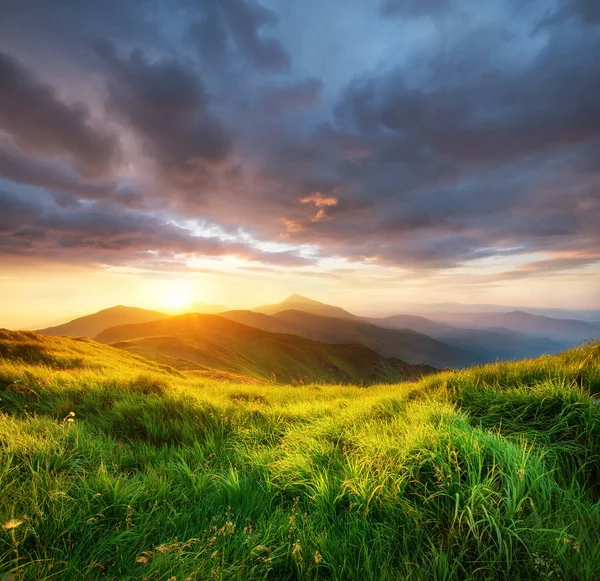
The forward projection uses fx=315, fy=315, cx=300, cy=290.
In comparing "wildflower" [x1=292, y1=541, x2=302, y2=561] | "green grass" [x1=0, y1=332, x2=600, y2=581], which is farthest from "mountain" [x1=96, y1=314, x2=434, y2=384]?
"wildflower" [x1=292, y1=541, x2=302, y2=561]

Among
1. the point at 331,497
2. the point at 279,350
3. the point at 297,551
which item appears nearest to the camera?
the point at 297,551

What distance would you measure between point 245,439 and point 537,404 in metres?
4.81

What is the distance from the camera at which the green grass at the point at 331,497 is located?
102 inches

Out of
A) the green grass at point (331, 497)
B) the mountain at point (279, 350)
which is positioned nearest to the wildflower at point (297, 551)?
the green grass at point (331, 497)

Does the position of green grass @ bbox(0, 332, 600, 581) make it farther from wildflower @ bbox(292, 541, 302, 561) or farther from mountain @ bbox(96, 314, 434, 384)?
mountain @ bbox(96, 314, 434, 384)

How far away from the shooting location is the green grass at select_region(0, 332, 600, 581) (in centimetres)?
259

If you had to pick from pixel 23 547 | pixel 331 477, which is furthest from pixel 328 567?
pixel 23 547

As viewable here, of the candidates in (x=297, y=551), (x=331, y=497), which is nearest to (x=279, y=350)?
(x=331, y=497)

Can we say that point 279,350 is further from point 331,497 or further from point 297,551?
point 297,551

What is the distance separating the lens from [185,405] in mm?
7066

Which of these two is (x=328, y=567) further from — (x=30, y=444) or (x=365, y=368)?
(x=365, y=368)

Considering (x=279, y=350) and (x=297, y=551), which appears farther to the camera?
(x=279, y=350)

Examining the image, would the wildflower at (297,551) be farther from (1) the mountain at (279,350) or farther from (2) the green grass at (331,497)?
(1) the mountain at (279,350)

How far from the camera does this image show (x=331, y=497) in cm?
352
